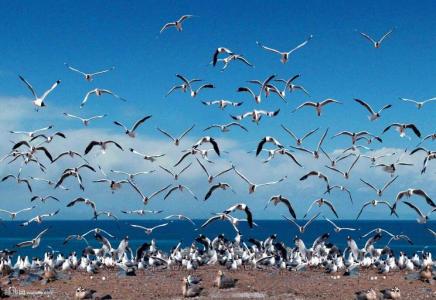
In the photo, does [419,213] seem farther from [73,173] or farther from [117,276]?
[73,173]

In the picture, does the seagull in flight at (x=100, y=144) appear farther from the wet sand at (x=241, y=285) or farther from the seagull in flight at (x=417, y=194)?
the seagull in flight at (x=417, y=194)

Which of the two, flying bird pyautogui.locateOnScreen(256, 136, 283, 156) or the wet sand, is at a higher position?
flying bird pyautogui.locateOnScreen(256, 136, 283, 156)

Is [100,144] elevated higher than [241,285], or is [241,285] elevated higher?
[100,144]

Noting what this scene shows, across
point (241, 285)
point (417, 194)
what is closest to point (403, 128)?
point (417, 194)

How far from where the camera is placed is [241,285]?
30.4m

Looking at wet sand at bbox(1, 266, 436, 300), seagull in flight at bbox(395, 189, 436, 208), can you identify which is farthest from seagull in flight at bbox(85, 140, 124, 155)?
seagull in flight at bbox(395, 189, 436, 208)

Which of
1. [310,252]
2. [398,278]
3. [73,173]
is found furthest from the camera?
[310,252]

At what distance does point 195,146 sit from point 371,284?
1082 cm

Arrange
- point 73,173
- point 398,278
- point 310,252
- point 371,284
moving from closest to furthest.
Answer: point 371,284, point 398,278, point 73,173, point 310,252

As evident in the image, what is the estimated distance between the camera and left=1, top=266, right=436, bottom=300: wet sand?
28.2 m

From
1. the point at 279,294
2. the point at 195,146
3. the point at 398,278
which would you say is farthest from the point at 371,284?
the point at 195,146

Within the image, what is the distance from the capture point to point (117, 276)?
3522 centimetres

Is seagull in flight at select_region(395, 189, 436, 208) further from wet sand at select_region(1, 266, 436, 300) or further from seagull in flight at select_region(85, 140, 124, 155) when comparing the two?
seagull in flight at select_region(85, 140, 124, 155)

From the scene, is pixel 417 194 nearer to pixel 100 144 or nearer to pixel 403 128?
pixel 403 128
